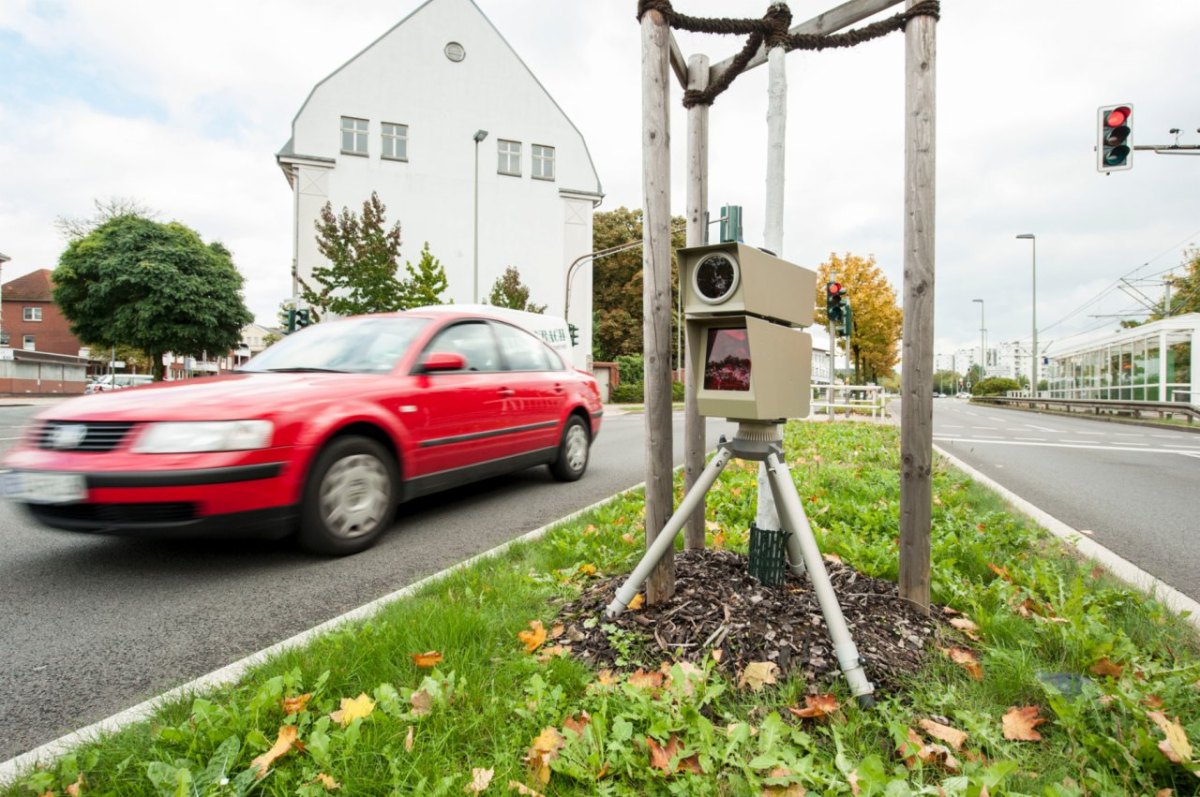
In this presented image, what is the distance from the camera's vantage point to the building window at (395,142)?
29938 mm

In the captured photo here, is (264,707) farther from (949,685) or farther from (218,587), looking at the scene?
(949,685)

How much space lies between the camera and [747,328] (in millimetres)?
1937

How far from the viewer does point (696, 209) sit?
274 cm

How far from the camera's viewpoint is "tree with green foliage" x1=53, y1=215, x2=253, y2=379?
36344 millimetres

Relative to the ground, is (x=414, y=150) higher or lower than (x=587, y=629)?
higher

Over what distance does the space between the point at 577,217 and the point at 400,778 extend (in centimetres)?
3378

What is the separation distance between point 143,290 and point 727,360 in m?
44.7

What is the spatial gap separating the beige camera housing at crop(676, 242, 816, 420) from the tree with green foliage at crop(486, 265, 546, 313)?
83.7 feet

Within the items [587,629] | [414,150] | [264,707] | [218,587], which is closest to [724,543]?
[587,629]

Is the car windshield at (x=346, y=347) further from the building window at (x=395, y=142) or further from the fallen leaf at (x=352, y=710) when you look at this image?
the building window at (x=395, y=142)

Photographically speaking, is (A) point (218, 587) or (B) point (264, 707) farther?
(A) point (218, 587)

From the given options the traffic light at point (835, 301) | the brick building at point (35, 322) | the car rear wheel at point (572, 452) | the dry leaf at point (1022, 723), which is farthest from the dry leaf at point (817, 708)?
the brick building at point (35, 322)

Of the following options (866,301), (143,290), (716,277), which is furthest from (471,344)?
(143,290)

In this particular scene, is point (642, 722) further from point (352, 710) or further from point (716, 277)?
point (716, 277)
